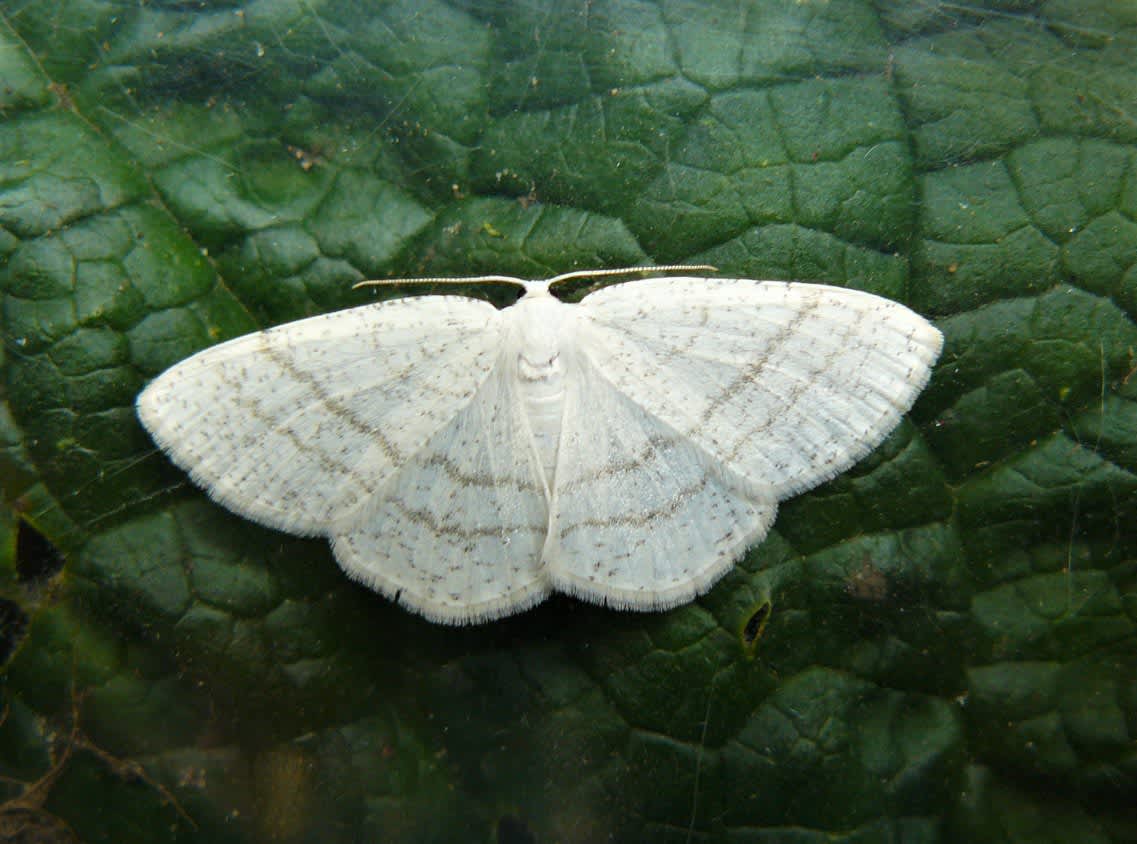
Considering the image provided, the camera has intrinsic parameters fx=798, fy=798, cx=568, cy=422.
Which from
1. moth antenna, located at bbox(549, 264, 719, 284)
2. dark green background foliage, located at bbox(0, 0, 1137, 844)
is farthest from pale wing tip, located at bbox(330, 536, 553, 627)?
moth antenna, located at bbox(549, 264, 719, 284)

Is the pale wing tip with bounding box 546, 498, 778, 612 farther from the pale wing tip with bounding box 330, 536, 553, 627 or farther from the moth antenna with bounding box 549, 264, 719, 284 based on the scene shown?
the moth antenna with bounding box 549, 264, 719, 284

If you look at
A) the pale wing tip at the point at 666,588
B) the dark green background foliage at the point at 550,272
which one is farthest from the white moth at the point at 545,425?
the dark green background foliage at the point at 550,272

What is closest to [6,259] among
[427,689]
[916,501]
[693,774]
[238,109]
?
[238,109]

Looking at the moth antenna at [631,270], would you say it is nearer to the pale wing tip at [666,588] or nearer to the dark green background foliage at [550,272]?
the dark green background foliage at [550,272]

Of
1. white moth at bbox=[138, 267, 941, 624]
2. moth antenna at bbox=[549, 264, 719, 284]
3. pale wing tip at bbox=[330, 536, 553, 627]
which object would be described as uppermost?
moth antenna at bbox=[549, 264, 719, 284]

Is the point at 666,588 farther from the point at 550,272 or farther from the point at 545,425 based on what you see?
the point at 550,272

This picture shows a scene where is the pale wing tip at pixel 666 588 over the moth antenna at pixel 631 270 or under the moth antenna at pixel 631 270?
under
